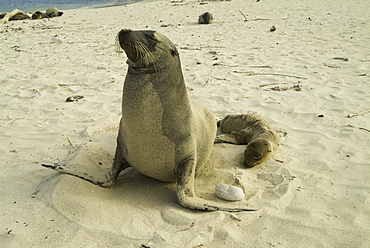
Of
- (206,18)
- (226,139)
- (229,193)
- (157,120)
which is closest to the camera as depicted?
(157,120)

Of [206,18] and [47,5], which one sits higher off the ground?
[206,18]

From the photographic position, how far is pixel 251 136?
416 centimetres

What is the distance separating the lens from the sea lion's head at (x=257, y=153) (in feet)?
11.5

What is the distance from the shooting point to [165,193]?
3.02 metres

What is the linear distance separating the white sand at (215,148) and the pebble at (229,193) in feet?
0.28

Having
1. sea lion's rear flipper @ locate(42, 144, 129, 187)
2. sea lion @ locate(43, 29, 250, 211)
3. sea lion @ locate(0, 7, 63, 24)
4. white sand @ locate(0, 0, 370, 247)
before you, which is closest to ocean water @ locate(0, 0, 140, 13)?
sea lion @ locate(0, 7, 63, 24)

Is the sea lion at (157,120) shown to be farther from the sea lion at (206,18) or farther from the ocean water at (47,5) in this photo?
the ocean water at (47,5)

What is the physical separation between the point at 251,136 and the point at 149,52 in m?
1.96

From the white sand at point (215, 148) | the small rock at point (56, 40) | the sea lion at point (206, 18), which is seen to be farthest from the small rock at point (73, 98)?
the sea lion at point (206, 18)

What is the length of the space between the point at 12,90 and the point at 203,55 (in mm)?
4257

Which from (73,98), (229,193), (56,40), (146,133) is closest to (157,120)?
(146,133)

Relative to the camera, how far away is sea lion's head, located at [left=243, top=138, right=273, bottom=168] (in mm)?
3510

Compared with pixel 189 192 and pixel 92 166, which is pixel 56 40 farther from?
pixel 189 192

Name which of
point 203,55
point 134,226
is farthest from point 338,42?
point 134,226
